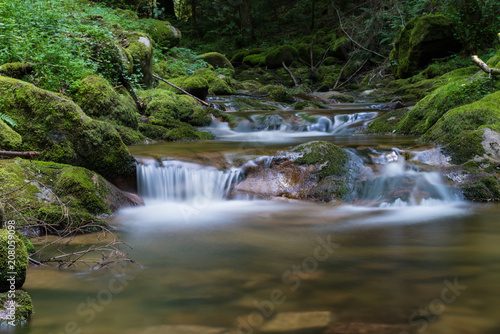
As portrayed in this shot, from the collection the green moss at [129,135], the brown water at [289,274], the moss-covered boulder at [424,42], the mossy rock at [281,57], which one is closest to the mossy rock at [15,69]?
the green moss at [129,135]

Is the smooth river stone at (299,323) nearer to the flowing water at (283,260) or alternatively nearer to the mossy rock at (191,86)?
the flowing water at (283,260)

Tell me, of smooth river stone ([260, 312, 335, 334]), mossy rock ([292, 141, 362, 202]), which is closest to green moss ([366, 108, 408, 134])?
mossy rock ([292, 141, 362, 202])

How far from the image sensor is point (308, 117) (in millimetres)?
11812

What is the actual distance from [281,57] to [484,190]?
19964 millimetres

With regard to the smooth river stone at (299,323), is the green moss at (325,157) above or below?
above

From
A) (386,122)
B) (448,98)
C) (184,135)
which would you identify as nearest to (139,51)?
(184,135)

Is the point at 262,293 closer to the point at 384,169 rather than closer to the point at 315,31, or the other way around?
the point at 384,169

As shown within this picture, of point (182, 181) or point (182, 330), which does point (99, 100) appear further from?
point (182, 330)

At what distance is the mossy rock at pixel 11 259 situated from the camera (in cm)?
258

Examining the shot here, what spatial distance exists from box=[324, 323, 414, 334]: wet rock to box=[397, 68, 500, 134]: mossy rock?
7001 millimetres

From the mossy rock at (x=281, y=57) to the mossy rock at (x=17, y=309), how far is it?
23.1m

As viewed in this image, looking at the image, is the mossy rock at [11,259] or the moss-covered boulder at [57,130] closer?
the mossy rock at [11,259]

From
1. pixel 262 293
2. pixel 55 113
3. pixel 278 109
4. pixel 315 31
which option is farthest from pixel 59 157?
pixel 315 31

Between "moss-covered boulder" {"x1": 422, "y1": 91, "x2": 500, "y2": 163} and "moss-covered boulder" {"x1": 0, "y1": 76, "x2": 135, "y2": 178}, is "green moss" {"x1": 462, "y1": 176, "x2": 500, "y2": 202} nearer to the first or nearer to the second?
"moss-covered boulder" {"x1": 422, "y1": 91, "x2": 500, "y2": 163}
